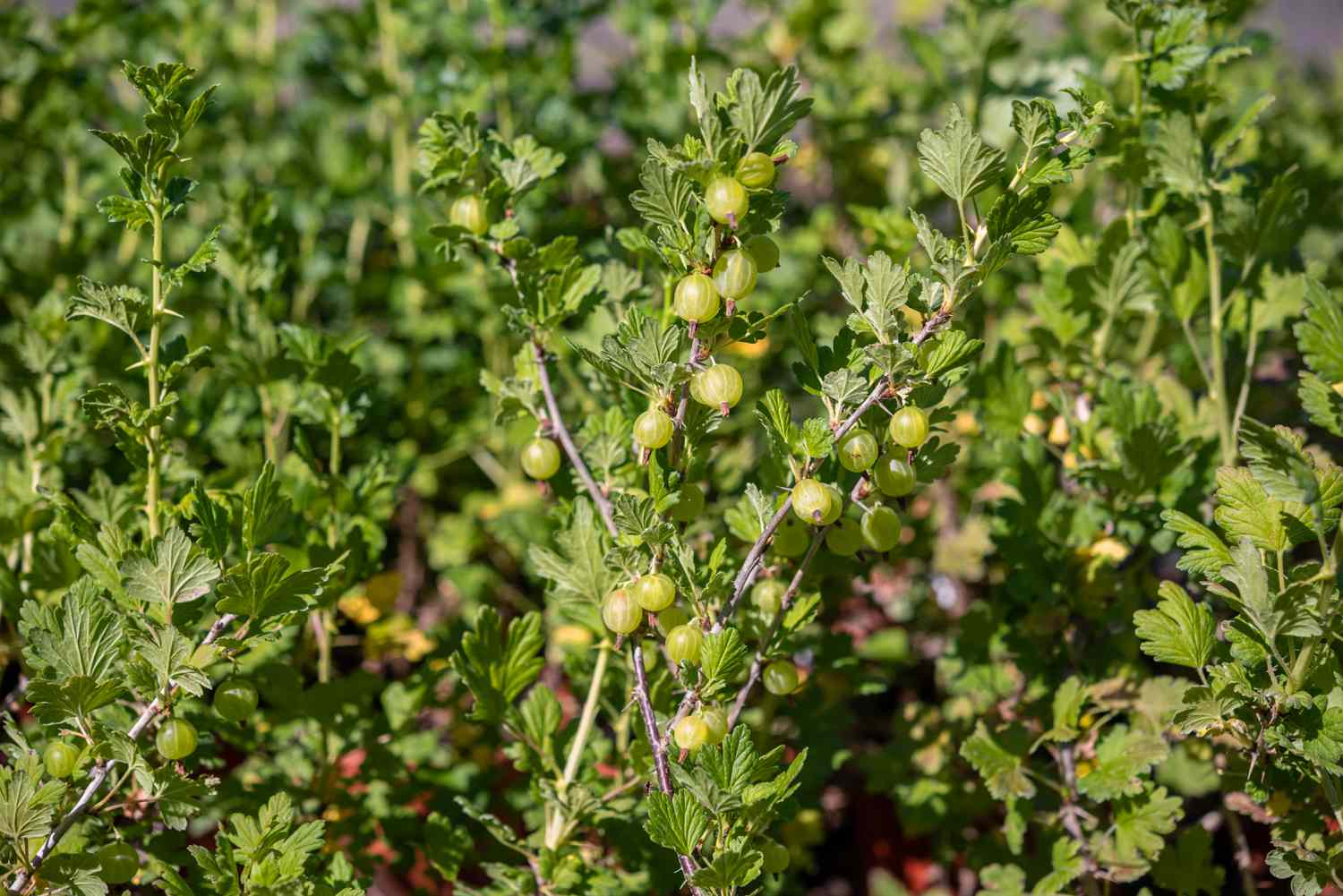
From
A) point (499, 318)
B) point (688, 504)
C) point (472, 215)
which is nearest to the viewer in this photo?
point (688, 504)

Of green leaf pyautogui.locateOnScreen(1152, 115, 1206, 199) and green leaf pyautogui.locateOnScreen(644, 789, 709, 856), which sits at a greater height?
green leaf pyautogui.locateOnScreen(1152, 115, 1206, 199)

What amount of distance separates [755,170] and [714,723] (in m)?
0.40

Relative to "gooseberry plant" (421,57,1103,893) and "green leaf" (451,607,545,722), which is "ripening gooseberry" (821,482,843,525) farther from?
"green leaf" (451,607,545,722)

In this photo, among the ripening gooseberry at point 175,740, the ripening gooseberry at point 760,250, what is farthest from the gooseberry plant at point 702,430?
Answer: the ripening gooseberry at point 175,740

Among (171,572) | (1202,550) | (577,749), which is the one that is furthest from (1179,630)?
(171,572)

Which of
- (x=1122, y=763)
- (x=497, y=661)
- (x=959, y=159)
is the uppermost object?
(x=959, y=159)

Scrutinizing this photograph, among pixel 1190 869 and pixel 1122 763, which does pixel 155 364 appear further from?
pixel 1190 869

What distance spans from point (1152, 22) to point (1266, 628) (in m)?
0.60

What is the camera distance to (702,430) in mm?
786

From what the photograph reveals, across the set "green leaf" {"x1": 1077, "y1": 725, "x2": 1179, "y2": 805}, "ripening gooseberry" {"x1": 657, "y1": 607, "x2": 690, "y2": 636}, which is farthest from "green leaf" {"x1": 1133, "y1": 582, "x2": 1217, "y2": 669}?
"ripening gooseberry" {"x1": 657, "y1": 607, "x2": 690, "y2": 636}

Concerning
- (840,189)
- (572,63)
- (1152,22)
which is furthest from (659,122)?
(1152,22)

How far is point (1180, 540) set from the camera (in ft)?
2.65

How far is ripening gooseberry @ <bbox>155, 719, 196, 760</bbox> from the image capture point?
78 cm

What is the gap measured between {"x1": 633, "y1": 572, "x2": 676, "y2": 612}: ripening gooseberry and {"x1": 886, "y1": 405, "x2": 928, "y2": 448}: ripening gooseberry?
20 cm
